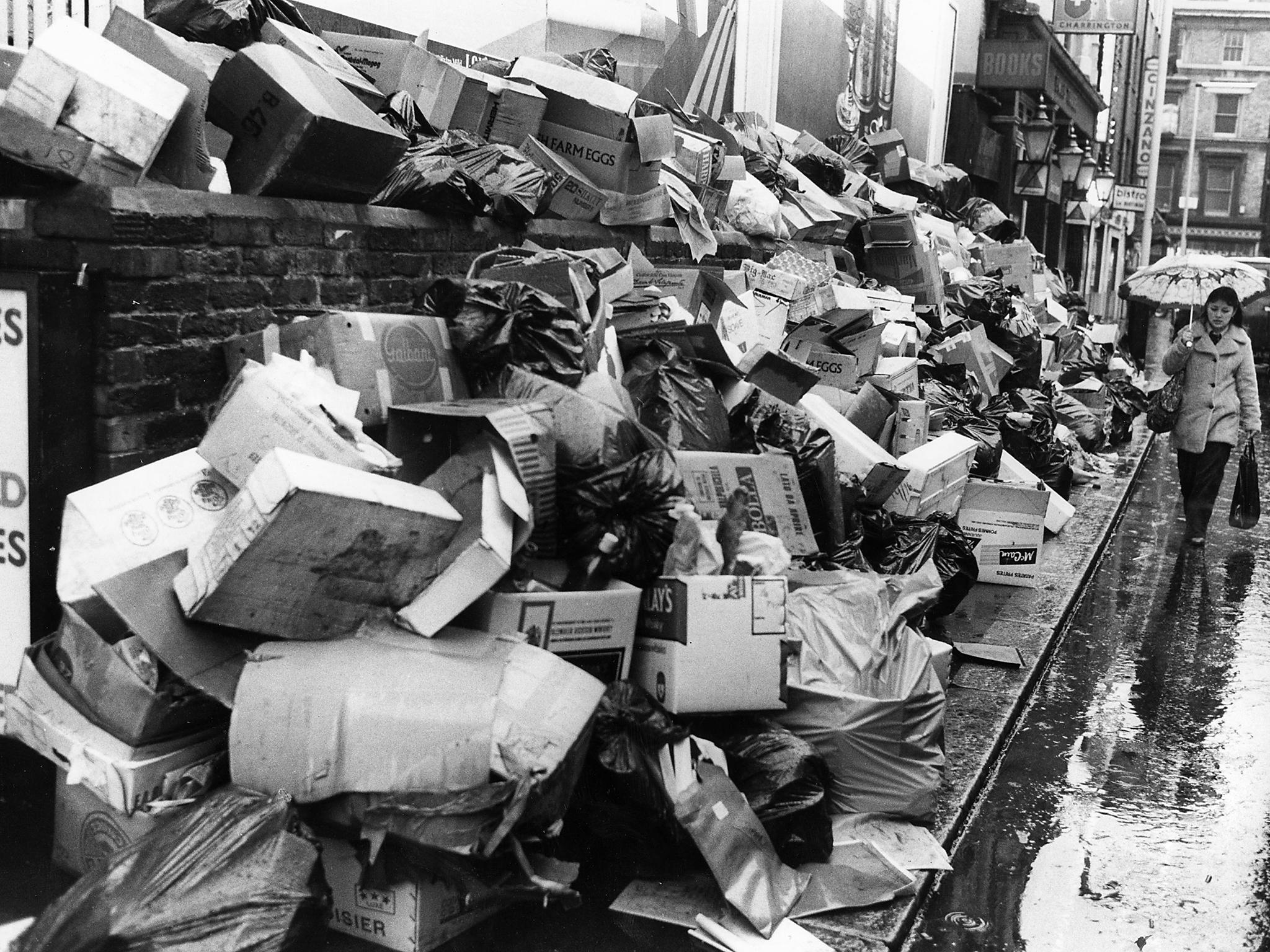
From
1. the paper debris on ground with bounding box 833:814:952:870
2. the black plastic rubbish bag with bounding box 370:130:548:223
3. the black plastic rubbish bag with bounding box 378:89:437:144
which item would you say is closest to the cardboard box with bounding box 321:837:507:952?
the paper debris on ground with bounding box 833:814:952:870

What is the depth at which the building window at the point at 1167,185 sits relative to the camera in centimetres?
5228

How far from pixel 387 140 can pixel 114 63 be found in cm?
92

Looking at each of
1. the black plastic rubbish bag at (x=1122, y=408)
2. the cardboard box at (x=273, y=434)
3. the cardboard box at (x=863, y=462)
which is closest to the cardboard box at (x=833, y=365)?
the cardboard box at (x=863, y=462)

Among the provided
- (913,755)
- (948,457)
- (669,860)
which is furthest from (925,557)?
(669,860)

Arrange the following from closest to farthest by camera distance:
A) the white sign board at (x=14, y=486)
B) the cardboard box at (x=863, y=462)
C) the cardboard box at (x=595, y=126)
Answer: the white sign board at (x=14, y=486)
the cardboard box at (x=863, y=462)
the cardboard box at (x=595, y=126)

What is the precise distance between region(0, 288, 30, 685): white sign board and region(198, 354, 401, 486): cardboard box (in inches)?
19.0

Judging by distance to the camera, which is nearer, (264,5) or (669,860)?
(669,860)

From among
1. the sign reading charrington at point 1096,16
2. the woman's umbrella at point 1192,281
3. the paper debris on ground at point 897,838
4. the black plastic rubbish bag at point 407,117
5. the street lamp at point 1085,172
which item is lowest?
the paper debris on ground at point 897,838

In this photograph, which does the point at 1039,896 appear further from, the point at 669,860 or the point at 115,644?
the point at 115,644

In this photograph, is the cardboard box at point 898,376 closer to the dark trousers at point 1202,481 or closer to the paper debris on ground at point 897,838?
the dark trousers at point 1202,481

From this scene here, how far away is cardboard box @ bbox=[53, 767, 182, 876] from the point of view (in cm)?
268

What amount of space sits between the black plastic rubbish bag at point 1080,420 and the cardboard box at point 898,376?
3.71 metres

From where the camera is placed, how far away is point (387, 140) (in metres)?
4.01

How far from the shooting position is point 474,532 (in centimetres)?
300
